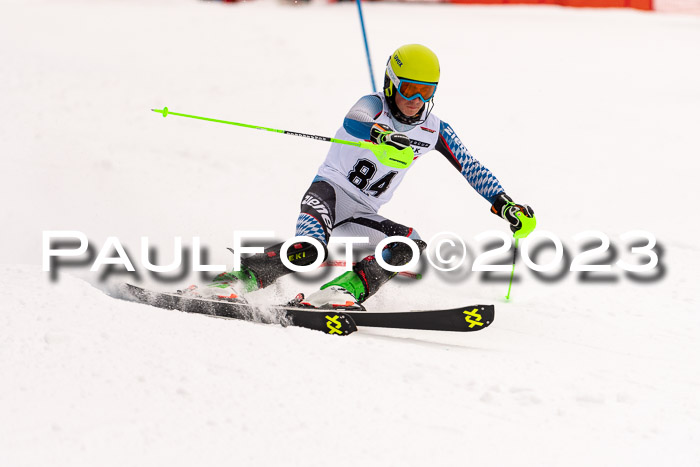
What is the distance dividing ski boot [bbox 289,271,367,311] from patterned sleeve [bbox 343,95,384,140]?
80cm

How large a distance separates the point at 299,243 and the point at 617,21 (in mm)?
10549

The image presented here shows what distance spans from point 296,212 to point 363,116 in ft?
9.13

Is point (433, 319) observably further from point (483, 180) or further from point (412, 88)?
point (412, 88)

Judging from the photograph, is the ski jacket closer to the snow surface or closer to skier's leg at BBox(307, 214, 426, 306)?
skier's leg at BBox(307, 214, 426, 306)

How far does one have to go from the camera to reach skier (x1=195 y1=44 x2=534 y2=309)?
4039 millimetres

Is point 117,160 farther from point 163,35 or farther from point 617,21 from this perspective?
point 617,21

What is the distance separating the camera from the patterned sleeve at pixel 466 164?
14.6ft

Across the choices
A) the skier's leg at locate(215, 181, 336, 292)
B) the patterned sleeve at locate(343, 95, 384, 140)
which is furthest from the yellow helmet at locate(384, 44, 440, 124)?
the skier's leg at locate(215, 181, 336, 292)

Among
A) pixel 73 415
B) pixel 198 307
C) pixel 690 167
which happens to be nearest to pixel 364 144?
pixel 198 307

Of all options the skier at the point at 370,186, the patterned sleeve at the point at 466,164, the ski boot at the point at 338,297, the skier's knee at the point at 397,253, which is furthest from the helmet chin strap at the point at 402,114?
the ski boot at the point at 338,297

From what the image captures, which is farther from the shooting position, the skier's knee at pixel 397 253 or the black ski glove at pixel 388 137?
the skier's knee at pixel 397 253

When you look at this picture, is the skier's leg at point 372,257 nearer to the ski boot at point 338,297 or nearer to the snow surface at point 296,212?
the ski boot at point 338,297

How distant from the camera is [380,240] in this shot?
441 centimetres

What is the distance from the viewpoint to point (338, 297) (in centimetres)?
404
